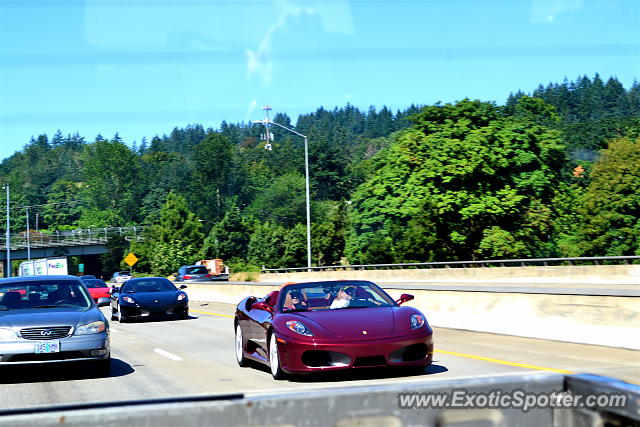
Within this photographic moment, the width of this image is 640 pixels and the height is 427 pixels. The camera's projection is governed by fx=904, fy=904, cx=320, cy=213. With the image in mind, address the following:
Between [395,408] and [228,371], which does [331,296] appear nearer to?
[228,371]

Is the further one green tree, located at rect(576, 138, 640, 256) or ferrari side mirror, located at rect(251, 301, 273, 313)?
green tree, located at rect(576, 138, 640, 256)

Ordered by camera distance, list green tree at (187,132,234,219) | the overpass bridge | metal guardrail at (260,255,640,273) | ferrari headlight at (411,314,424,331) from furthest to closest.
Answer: green tree at (187,132,234,219) → the overpass bridge → metal guardrail at (260,255,640,273) → ferrari headlight at (411,314,424,331)

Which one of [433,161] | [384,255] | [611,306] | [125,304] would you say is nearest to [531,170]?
[433,161]

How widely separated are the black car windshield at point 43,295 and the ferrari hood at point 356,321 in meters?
3.92

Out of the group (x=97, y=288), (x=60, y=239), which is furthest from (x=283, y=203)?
(x=97, y=288)

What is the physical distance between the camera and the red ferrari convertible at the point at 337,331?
10406 millimetres

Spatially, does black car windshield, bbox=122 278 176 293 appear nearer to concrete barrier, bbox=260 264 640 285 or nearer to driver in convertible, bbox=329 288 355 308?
driver in convertible, bbox=329 288 355 308

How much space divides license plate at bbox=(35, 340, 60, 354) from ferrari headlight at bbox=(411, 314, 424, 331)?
4678 millimetres

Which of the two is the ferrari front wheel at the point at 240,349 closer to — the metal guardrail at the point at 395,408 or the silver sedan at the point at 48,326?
the silver sedan at the point at 48,326

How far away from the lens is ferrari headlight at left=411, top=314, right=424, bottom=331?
10828mm

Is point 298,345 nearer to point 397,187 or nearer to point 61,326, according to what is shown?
point 61,326

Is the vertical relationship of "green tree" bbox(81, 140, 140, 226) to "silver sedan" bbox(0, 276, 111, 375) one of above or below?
above

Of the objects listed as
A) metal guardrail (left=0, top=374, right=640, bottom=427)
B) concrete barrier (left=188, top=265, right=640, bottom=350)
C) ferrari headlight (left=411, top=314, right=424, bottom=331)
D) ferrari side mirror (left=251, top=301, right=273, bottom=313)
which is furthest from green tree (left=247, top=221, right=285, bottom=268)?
metal guardrail (left=0, top=374, right=640, bottom=427)

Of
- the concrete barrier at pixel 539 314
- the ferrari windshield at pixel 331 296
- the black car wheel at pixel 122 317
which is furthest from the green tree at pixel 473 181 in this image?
the ferrari windshield at pixel 331 296
